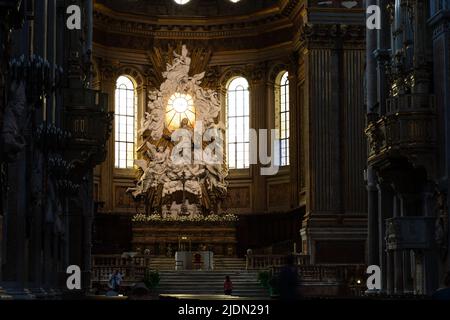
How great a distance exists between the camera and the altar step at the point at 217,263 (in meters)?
44.7

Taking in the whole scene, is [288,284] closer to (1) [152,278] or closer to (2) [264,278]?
(1) [152,278]

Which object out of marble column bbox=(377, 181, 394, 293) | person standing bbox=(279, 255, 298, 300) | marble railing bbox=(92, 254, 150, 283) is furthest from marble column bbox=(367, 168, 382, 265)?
person standing bbox=(279, 255, 298, 300)

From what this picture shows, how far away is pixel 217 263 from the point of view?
4616cm

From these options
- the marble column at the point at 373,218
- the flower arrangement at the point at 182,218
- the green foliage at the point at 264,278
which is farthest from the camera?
the flower arrangement at the point at 182,218

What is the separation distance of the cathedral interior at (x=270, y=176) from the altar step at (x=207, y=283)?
0.10 metres

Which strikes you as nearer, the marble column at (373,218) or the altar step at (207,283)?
the marble column at (373,218)

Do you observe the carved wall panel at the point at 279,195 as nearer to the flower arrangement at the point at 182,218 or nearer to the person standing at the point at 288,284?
the flower arrangement at the point at 182,218

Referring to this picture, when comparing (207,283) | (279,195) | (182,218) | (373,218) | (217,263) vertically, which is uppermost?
(279,195)

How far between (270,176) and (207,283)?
1050 centimetres

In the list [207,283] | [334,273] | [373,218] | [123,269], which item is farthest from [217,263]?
[373,218]

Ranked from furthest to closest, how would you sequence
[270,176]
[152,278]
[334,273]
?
[270,176], [334,273], [152,278]

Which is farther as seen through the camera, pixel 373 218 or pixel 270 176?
pixel 270 176

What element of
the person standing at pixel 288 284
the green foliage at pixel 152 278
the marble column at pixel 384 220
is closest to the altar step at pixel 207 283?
the green foliage at pixel 152 278

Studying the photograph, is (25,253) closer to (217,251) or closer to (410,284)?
(410,284)
